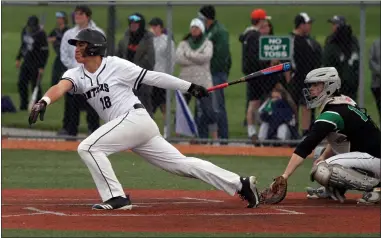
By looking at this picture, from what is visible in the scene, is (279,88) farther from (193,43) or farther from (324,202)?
(324,202)

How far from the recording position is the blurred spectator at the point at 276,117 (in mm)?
18266

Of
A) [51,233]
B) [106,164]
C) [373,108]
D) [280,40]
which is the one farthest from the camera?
[373,108]

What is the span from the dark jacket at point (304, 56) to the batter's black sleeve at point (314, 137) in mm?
6465

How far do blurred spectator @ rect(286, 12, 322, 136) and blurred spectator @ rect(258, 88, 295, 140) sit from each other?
208mm

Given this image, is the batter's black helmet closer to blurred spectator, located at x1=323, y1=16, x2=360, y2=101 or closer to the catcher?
the catcher

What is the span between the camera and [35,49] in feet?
70.8

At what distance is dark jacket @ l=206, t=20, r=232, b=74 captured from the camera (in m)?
18.3

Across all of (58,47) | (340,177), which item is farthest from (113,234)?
(58,47)

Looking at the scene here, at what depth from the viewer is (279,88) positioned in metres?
18.4

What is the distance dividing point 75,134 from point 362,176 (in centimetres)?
783

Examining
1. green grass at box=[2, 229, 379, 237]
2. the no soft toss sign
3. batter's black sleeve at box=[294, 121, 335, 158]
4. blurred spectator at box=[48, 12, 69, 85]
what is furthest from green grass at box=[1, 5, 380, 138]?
green grass at box=[2, 229, 379, 237]

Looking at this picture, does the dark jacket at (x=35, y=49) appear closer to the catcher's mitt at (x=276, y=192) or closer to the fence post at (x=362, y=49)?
the fence post at (x=362, y=49)

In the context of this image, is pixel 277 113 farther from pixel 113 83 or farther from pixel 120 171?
pixel 113 83

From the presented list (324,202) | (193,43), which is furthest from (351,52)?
(324,202)
